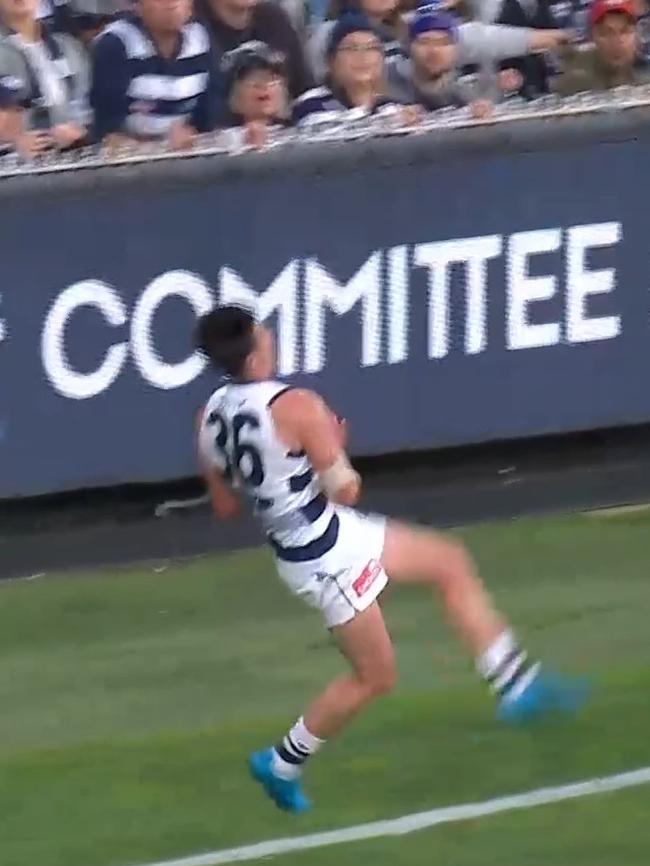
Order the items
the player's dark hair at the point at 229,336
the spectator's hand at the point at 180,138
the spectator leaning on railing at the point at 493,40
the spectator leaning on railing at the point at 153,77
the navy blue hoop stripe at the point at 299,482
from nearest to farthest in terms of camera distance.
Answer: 1. the player's dark hair at the point at 229,336
2. the navy blue hoop stripe at the point at 299,482
3. the spectator's hand at the point at 180,138
4. the spectator leaning on railing at the point at 153,77
5. the spectator leaning on railing at the point at 493,40

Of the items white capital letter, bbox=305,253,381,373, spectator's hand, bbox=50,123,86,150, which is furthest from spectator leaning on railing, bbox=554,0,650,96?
spectator's hand, bbox=50,123,86,150

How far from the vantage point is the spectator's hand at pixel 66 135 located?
8430 mm

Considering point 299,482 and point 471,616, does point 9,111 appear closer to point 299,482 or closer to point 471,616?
point 299,482

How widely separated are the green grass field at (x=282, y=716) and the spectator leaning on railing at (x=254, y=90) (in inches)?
75.9

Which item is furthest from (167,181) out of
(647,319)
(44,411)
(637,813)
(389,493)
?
(637,813)

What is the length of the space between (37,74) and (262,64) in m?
0.97

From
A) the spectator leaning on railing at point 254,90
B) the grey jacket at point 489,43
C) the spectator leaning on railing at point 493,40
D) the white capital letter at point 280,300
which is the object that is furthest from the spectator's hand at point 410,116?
the grey jacket at point 489,43

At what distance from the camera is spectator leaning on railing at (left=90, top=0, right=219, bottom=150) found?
8.71m

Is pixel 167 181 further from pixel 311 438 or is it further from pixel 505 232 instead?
pixel 311 438

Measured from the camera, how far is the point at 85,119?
884cm

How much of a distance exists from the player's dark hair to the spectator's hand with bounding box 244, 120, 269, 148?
300cm

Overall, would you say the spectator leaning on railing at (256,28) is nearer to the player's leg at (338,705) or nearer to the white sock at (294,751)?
the player's leg at (338,705)

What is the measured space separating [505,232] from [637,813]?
3.77 metres

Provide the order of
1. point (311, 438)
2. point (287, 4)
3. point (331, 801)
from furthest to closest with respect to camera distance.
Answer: point (287, 4), point (331, 801), point (311, 438)
